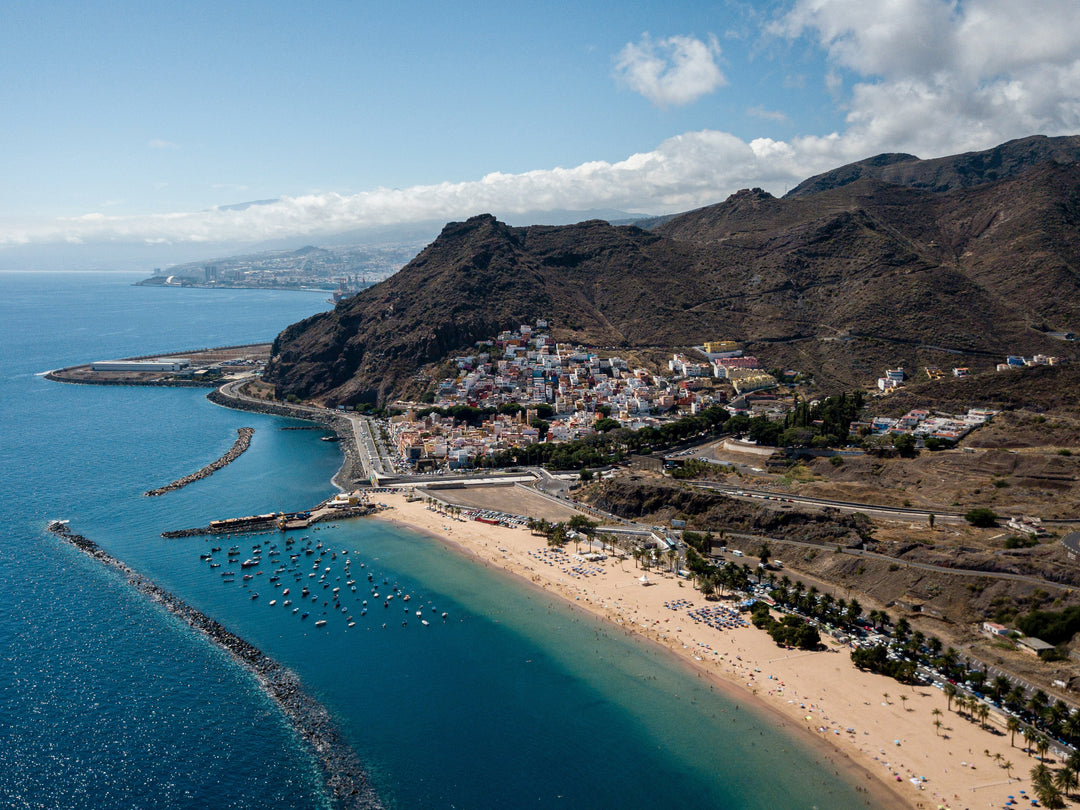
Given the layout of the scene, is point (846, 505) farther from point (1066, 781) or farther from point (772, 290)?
point (772, 290)

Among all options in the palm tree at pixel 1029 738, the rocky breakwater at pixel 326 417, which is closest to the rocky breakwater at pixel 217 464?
the rocky breakwater at pixel 326 417

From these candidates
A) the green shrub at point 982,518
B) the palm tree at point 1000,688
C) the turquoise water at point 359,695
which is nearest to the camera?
the turquoise water at point 359,695

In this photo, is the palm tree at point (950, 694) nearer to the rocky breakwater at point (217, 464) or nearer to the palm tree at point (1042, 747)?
the palm tree at point (1042, 747)

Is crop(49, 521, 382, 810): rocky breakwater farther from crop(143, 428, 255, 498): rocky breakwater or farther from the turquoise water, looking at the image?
crop(143, 428, 255, 498): rocky breakwater

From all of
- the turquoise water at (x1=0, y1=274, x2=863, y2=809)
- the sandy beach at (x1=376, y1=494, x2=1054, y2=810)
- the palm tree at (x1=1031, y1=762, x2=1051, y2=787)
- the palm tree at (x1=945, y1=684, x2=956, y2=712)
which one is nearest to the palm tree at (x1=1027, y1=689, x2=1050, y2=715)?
the sandy beach at (x1=376, y1=494, x2=1054, y2=810)

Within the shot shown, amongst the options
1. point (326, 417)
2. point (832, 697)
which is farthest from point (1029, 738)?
point (326, 417)
